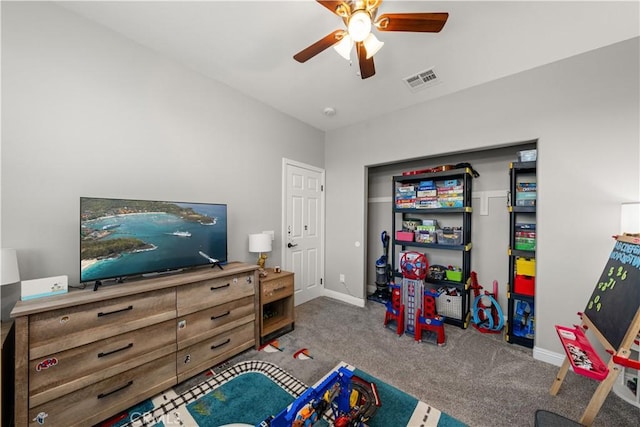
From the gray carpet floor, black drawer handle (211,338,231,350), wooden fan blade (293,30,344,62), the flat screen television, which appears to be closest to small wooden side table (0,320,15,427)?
the flat screen television

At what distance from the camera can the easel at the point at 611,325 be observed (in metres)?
1.25

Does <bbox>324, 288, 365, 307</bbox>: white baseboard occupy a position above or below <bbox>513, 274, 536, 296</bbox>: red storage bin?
below

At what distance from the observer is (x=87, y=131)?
1.79 metres

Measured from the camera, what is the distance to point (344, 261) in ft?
12.2

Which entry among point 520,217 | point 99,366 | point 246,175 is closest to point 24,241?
point 99,366

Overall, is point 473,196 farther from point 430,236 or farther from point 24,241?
point 24,241

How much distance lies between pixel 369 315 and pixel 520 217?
2220 millimetres

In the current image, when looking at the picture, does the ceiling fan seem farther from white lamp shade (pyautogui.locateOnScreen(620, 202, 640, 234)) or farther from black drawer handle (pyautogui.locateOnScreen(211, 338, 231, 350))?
black drawer handle (pyautogui.locateOnScreen(211, 338, 231, 350))

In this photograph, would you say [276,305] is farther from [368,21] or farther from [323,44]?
[368,21]

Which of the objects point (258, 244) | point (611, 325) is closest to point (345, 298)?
point (258, 244)

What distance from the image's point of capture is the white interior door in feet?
11.1

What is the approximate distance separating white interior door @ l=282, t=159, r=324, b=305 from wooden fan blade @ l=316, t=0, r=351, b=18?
80.3 inches

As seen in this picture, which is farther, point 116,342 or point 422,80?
point 422,80

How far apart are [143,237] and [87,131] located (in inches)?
37.0
